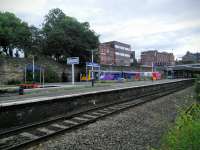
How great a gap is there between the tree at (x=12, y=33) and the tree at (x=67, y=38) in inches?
200

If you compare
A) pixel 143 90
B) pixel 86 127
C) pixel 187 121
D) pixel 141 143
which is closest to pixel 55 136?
pixel 86 127

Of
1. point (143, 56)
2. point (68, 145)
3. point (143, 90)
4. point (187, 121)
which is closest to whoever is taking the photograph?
point (187, 121)

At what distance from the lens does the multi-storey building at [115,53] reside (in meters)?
115

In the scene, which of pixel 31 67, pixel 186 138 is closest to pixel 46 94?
pixel 186 138

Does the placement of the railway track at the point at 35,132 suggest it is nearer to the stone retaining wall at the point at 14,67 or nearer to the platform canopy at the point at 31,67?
the stone retaining wall at the point at 14,67

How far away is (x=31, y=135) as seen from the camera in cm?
697

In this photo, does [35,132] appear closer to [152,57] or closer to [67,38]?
[67,38]

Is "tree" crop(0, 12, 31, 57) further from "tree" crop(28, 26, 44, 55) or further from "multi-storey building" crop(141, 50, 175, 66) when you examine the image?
"multi-storey building" crop(141, 50, 175, 66)

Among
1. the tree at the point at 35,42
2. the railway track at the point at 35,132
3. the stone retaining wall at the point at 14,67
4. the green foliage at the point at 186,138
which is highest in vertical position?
the tree at the point at 35,42

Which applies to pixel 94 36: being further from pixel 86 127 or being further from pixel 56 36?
pixel 86 127

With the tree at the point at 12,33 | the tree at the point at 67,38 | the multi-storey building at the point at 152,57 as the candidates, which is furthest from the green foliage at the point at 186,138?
the multi-storey building at the point at 152,57

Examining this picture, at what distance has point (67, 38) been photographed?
147 feet

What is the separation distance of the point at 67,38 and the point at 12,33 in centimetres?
1288

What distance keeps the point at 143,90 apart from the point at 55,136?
625 inches
